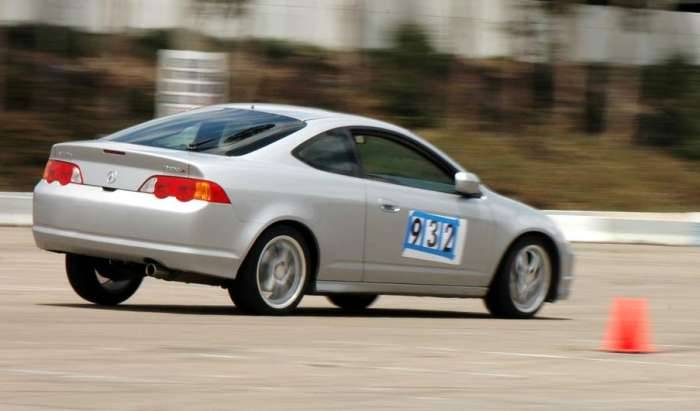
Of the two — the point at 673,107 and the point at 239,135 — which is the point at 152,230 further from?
the point at 673,107

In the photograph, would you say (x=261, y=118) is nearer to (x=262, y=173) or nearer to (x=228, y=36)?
(x=262, y=173)

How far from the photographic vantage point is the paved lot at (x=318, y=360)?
6648mm

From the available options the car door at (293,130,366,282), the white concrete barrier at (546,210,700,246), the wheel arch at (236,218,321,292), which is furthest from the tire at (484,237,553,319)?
the white concrete barrier at (546,210,700,246)

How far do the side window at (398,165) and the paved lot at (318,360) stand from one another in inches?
39.1

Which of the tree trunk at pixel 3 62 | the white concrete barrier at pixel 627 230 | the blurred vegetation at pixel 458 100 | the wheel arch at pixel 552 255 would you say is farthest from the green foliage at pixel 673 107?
the wheel arch at pixel 552 255

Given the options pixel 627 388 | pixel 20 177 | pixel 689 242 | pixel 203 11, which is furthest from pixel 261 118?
pixel 203 11

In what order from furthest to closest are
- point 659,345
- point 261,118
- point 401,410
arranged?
point 261,118, point 659,345, point 401,410

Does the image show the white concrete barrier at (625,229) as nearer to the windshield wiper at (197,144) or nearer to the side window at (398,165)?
the side window at (398,165)

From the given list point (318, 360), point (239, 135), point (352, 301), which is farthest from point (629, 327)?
point (352, 301)

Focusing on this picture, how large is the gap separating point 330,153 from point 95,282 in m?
1.87

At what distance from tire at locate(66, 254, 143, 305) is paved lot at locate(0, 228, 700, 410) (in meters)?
0.10

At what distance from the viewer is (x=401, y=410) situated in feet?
Answer: 21.0

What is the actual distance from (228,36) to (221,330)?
91.0ft

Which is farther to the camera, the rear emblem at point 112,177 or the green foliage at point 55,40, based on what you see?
the green foliage at point 55,40
